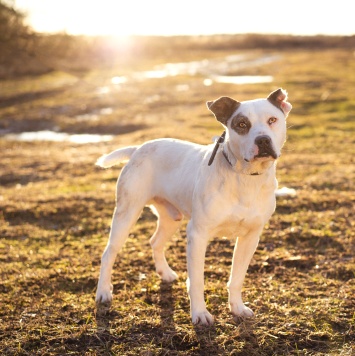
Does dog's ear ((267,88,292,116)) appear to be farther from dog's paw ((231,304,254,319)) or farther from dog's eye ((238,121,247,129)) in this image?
dog's paw ((231,304,254,319))

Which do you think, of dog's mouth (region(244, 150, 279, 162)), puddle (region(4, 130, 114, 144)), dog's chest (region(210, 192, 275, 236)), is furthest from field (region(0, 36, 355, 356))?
dog's mouth (region(244, 150, 279, 162))

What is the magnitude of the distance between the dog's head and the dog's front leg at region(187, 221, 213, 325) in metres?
0.77

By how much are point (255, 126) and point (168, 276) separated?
8.76ft

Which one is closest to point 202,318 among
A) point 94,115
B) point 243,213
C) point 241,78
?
point 243,213

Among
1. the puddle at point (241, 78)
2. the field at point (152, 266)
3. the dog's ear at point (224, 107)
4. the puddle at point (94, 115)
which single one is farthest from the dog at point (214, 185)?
the puddle at point (241, 78)

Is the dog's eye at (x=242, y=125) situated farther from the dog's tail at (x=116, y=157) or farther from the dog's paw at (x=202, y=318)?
the dog's tail at (x=116, y=157)

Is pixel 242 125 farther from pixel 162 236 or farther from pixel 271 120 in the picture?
pixel 162 236

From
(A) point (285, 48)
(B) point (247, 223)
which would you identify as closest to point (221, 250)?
(B) point (247, 223)

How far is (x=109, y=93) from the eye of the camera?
32.5 metres

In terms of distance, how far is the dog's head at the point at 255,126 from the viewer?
4621 millimetres

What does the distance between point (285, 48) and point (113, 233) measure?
3300 inches

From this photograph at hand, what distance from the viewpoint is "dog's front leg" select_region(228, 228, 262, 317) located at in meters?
5.56

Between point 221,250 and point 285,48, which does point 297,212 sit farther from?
point 285,48

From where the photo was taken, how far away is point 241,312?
571cm
